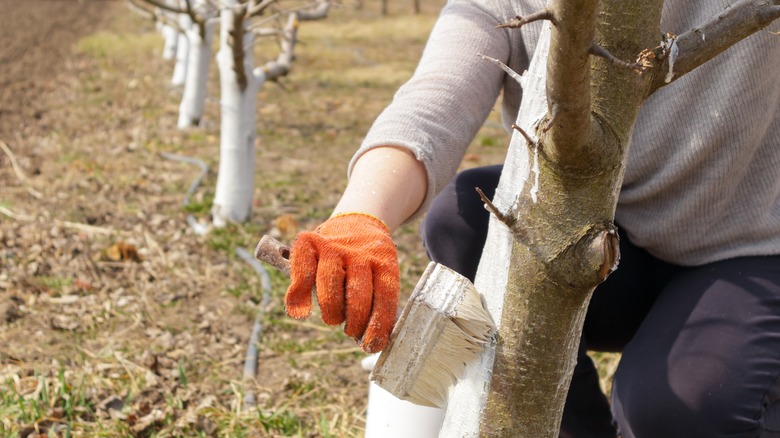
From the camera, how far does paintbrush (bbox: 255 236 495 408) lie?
4.49ft

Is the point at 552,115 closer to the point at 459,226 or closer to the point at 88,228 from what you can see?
the point at 459,226

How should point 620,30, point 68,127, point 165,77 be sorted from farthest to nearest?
point 165,77
point 68,127
point 620,30

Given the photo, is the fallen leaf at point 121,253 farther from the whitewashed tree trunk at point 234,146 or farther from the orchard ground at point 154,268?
the whitewashed tree trunk at point 234,146

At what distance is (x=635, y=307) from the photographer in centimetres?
205

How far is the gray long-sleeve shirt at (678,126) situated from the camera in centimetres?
175

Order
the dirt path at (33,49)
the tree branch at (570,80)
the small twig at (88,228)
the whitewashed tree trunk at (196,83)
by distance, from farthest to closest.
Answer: the dirt path at (33,49) < the whitewashed tree trunk at (196,83) < the small twig at (88,228) < the tree branch at (570,80)

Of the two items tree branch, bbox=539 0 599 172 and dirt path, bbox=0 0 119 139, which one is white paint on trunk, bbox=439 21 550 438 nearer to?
tree branch, bbox=539 0 599 172

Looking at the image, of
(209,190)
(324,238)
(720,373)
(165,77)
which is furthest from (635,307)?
(165,77)

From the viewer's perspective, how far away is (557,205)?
50.8 inches

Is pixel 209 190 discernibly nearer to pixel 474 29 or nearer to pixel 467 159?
pixel 467 159

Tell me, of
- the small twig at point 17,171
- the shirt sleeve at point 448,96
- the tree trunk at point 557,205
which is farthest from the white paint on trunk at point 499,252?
the small twig at point 17,171

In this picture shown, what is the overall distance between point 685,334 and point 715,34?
2.43ft

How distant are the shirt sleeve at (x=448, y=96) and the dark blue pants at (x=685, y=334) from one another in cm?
28

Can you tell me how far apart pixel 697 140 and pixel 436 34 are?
24.1 inches
